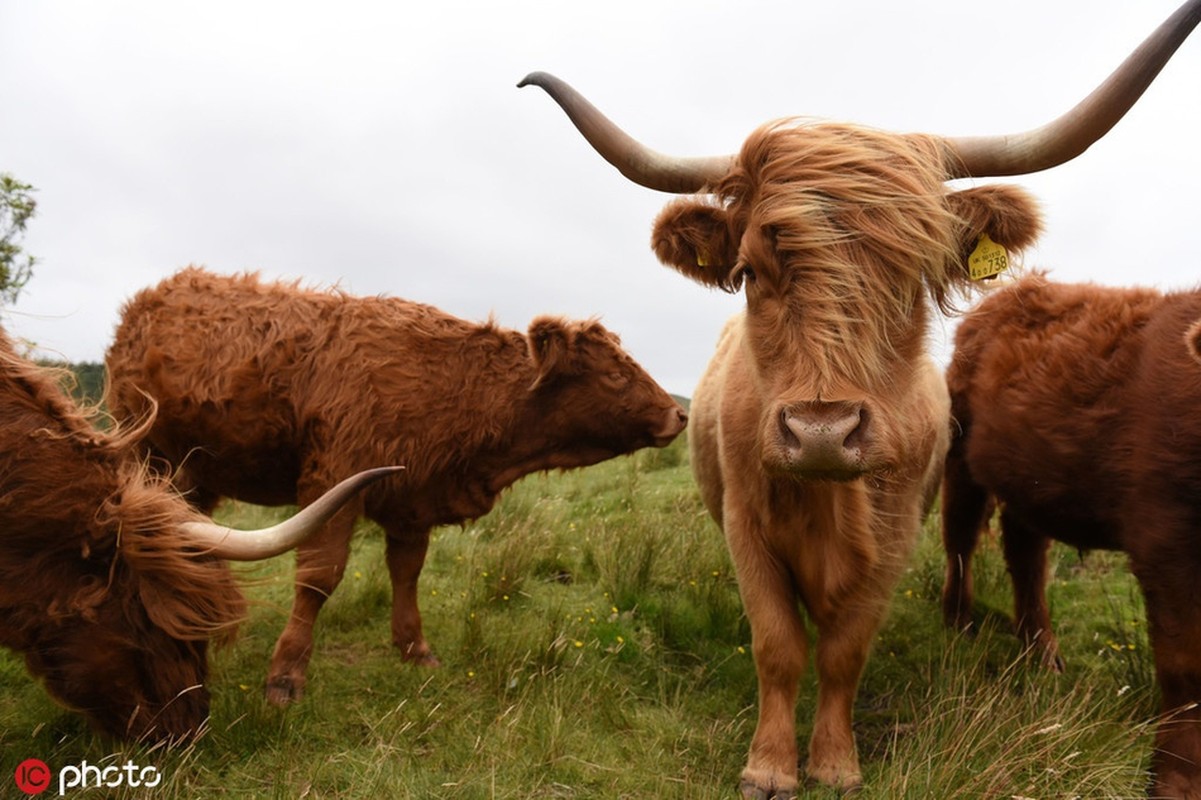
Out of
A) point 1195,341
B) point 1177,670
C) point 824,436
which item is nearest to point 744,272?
point 824,436

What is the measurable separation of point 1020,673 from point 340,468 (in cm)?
338

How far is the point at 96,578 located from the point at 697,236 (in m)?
2.38

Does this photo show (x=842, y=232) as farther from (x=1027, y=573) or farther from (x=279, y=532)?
(x=1027, y=573)

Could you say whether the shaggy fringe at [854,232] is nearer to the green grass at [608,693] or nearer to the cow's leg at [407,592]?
the green grass at [608,693]

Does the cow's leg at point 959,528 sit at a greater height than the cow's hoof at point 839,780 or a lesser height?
greater

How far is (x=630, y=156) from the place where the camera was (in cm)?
312

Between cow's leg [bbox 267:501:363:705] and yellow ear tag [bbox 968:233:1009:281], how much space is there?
111 inches

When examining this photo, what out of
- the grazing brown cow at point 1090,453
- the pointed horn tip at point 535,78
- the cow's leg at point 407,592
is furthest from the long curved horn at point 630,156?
the cow's leg at point 407,592

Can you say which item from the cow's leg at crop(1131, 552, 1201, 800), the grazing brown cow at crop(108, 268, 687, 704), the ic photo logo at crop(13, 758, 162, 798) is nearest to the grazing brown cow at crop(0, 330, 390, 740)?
the ic photo logo at crop(13, 758, 162, 798)

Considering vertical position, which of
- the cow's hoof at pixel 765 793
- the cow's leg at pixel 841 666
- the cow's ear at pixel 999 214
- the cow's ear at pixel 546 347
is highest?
the cow's ear at pixel 999 214

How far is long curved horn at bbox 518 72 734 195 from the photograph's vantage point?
2998 millimetres

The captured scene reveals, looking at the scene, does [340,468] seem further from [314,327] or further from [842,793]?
[842,793]

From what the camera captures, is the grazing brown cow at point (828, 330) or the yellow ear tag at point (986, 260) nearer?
the grazing brown cow at point (828, 330)

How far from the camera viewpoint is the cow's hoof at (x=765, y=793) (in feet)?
9.79
